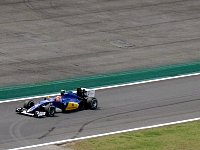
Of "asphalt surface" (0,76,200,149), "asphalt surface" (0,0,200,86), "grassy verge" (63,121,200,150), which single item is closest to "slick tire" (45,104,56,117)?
"asphalt surface" (0,76,200,149)

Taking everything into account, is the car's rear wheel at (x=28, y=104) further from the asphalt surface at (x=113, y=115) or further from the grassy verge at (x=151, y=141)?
the grassy verge at (x=151, y=141)

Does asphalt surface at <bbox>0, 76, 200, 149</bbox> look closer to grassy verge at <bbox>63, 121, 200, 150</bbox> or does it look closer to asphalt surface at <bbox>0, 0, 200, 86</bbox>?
grassy verge at <bbox>63, 121, 200, 150</bbox>

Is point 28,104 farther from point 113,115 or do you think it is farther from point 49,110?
point 113,115

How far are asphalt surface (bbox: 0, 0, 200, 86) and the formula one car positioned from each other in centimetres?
627

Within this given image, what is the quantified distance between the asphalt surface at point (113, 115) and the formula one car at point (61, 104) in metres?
0.26

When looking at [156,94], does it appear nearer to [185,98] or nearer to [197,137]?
[185,98]

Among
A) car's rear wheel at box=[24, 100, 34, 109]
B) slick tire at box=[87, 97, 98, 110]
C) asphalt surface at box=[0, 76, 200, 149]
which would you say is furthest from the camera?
slick tire at box=[87, 97, 98, 110]

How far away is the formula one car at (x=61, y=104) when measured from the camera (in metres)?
30.6

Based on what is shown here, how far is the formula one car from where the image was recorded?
30594mm

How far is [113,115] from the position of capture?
3139 cm

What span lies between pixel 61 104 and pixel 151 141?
5.27m

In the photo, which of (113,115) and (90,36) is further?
(90,36)

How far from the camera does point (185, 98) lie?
34.3 meters

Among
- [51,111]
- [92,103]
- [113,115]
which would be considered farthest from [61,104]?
[113,115]
